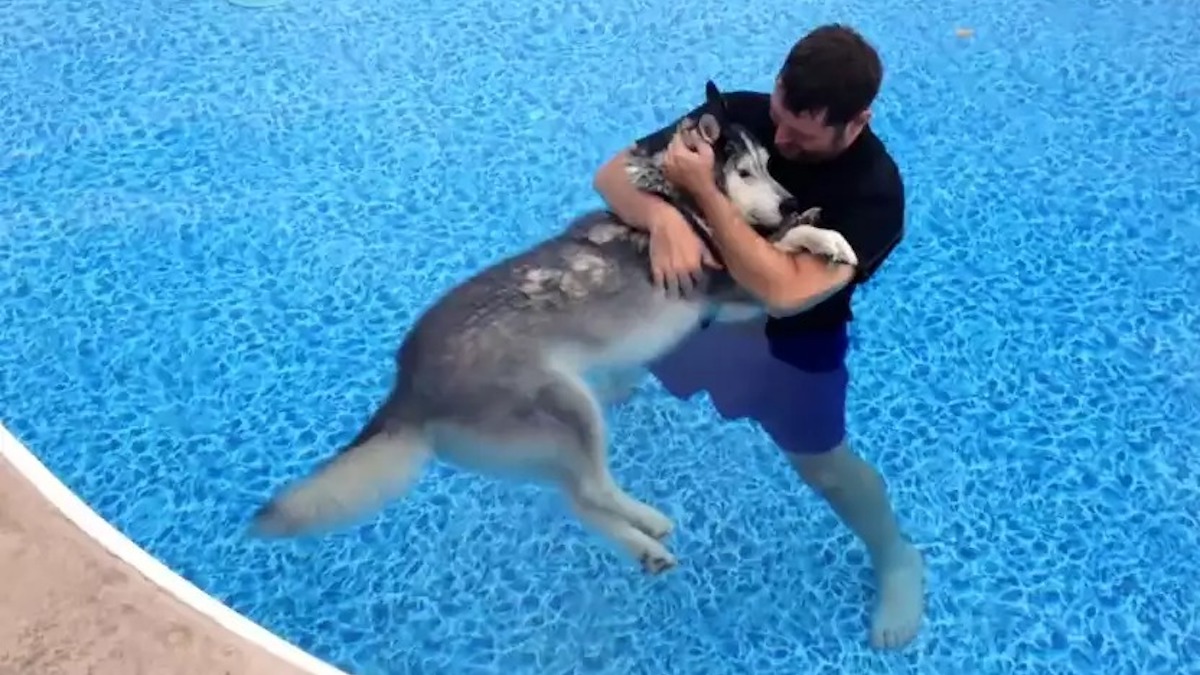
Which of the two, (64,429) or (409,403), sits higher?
(409,403)

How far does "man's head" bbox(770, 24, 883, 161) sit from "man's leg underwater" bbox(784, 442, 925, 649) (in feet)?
1.80

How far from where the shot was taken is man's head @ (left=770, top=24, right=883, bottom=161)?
4.78 feet

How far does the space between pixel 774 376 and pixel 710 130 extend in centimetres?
40

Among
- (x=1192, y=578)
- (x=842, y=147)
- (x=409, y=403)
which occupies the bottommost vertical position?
(x=1192, y=578)

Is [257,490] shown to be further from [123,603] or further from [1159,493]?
[1159,493]

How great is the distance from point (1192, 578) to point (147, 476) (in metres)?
1.75

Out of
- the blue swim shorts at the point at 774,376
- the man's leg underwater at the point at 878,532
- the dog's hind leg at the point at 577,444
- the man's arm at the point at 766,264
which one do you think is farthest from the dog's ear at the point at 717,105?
the man's leg underwater at the point at 878,532

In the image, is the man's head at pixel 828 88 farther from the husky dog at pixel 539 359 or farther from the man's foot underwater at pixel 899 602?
the man's foot underwater at pixel 899 602

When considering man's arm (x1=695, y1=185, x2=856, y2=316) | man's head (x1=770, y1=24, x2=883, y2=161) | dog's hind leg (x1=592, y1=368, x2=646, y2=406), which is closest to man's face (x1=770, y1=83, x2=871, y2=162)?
man's head (x1=770, y1=24, x2=883, y2=161)

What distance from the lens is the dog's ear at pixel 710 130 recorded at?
61.4 inches

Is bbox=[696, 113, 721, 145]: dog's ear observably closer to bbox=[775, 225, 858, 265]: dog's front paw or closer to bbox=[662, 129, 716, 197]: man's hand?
bbox=[662, 129, 716, 197]: man's hand

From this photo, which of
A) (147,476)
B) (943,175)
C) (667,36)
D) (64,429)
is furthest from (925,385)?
(64,429)

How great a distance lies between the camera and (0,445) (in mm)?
2062

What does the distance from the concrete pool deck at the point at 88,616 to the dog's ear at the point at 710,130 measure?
83cm
